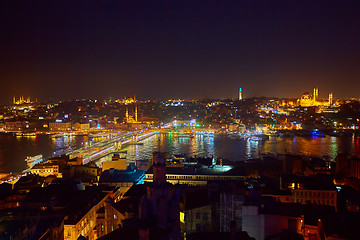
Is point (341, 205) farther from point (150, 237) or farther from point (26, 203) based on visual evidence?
point (26, 203)

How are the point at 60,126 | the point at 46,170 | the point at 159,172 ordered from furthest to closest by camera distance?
the point at 60,126
the point at 46,170
the point at 159,172

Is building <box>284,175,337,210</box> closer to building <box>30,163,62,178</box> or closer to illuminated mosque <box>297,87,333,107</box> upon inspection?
building <box>30,163,62,178</box>

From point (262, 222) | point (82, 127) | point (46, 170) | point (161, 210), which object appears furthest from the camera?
point (82, 127)

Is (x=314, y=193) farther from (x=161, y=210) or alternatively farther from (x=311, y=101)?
(x=311, y=101)

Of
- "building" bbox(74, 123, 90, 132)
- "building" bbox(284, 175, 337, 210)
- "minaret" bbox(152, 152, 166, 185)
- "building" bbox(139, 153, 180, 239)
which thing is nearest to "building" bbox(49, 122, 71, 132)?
"building" bbox(74, 123, 90, 132)

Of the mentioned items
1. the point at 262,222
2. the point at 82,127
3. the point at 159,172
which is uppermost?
the point at 159,172

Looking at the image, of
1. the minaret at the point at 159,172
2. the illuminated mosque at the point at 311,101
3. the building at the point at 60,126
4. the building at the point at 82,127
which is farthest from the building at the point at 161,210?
the illuminated mosque at the point at 311,101

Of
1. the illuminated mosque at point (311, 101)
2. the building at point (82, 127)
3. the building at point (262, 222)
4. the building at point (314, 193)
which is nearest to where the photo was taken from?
the building at point (262, 222)

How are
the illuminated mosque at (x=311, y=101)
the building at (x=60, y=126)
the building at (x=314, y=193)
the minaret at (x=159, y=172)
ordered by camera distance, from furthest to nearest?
the illuminated mosque at (x=311, y=101) → the building at (x=60, y=126) → the building at (x=314, y=193) → the minaret at (x=159, y=172)

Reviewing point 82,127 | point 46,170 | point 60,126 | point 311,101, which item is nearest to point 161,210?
point 46,170

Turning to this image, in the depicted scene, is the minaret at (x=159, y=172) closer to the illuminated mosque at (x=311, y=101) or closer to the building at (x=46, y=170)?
the building at (x=46, y=170)

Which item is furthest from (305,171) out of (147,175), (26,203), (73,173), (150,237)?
(150,237)

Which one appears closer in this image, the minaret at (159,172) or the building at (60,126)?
the minaret at (159,172)
